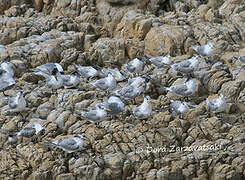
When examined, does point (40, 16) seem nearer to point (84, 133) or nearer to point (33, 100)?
point (33, 100)

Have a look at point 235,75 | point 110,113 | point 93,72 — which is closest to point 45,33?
point 93,72

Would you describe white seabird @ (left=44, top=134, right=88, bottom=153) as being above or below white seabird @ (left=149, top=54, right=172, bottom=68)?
below

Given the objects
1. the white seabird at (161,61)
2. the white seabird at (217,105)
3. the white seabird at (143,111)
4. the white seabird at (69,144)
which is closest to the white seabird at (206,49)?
the white seabird at (161,61)

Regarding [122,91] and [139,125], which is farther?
[122,91]

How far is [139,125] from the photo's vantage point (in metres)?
17.7

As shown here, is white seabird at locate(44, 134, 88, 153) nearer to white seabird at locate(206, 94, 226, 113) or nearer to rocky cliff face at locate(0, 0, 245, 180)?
rocky cliff face at locate(0, 0, 245, 180)

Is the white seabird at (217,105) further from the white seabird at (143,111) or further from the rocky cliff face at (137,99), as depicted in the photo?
the white seabird at (143,111)

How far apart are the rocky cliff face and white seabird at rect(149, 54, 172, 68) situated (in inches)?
21.1

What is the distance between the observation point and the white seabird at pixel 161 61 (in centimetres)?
2106

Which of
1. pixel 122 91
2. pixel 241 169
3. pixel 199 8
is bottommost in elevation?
pixel 241 169

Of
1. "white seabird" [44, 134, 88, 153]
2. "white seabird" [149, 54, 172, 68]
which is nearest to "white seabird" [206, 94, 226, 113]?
"white seabird" [149, 54, 172, 68]

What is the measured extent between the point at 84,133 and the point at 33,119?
203 centimetres

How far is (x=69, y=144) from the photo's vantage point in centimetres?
1620

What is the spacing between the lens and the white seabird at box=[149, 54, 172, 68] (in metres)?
21.1
